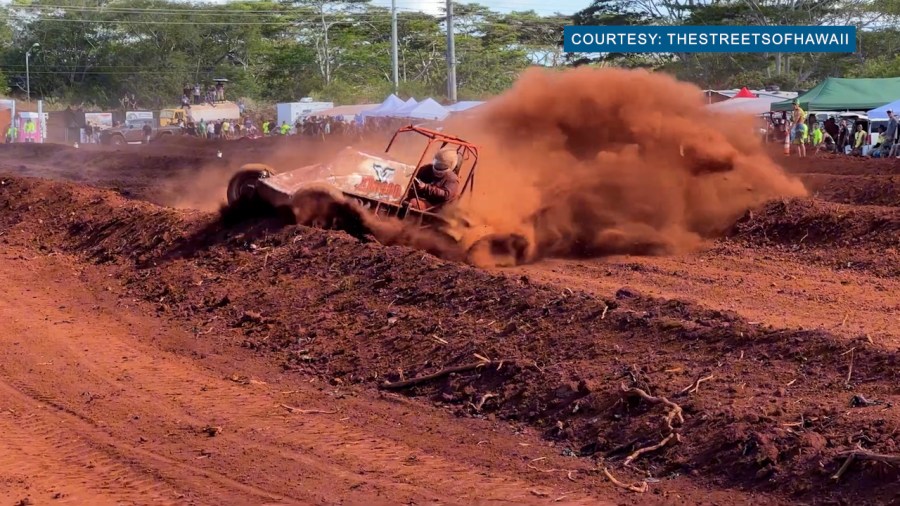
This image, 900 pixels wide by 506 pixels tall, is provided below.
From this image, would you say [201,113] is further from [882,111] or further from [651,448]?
[651,448]

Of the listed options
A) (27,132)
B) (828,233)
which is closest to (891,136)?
(828,233)

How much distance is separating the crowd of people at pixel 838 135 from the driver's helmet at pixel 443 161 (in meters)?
15.6

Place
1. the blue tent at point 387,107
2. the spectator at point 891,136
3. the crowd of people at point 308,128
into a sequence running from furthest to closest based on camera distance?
the blue tent at point 387,107, the crowd of people at point 308,128, the spectator at point 891,136

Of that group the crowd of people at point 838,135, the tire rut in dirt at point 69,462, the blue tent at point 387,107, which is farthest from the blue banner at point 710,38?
the tire rut in dirt at point 69,462

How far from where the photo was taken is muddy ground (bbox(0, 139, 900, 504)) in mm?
6043

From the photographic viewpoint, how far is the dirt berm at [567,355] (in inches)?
237

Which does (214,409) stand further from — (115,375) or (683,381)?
(683,381)

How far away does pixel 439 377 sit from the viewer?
8.09 m

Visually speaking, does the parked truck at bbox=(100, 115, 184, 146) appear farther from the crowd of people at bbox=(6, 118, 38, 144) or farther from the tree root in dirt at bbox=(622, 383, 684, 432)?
the tree root in dirt at bbox=(622, 383, 684, 432)

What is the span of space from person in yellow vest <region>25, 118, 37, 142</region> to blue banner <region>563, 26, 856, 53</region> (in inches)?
1155

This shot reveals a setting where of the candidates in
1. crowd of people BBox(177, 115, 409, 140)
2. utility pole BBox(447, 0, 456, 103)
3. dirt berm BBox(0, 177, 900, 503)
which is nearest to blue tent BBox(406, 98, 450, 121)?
crowd of people BBox(177, 115, 409, 140)

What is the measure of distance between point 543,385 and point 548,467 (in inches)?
47.7

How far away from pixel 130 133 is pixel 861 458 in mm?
51443

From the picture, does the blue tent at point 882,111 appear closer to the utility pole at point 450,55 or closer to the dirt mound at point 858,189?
the dirt mound at point 858,189
